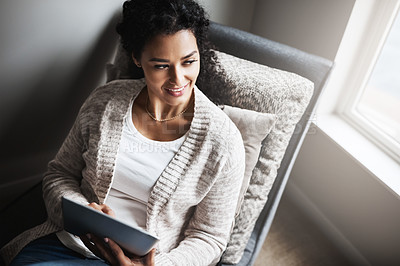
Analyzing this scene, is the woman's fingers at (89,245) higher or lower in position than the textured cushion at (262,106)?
lower

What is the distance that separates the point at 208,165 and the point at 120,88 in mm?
387

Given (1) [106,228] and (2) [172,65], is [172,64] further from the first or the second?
(1) [106,228]

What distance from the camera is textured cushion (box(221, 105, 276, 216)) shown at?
1.14 metres

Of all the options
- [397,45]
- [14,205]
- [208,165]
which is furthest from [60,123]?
[397,45]

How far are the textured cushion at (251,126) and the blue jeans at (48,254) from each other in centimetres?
56

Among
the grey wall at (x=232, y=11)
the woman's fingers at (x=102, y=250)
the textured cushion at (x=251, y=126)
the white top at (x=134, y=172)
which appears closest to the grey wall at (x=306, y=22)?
the grey wall at (x=232, y=11)

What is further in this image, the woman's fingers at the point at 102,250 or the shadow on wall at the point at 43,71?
the shadow on wall at the point at 43,71

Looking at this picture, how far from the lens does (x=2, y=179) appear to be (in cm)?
169

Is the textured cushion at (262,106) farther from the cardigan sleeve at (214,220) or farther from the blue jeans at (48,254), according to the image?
the blue jeans at (48,254)

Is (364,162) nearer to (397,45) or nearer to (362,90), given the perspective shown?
(362,90)

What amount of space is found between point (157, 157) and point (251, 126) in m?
0.31

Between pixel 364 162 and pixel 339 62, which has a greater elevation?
pixel 339 62

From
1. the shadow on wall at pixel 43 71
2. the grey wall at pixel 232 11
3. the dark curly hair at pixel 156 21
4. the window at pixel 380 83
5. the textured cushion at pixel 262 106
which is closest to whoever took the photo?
the dark curly hair at pixel 156 21

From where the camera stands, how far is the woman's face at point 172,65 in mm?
950
